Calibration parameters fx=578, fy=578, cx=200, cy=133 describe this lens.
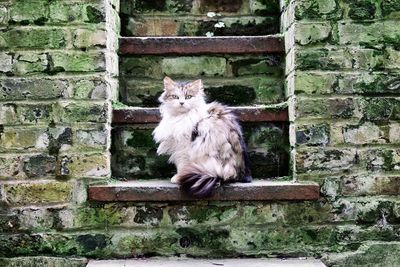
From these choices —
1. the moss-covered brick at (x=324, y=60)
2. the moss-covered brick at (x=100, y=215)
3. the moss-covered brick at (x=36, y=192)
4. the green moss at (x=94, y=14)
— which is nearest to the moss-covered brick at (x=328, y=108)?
the moss-covered brick at (x=324, y=60)

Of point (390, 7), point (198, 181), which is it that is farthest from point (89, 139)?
point (390, 7)

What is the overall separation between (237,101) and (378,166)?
1061 millimetres

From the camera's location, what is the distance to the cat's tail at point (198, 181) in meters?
3.33

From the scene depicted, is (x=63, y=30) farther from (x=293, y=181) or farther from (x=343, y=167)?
(x=343, y=167)

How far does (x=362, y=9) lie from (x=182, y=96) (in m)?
1.21

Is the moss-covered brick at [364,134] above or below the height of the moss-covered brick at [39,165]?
above

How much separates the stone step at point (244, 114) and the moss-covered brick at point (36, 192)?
22.9 inches

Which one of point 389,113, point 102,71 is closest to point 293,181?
point 389,113

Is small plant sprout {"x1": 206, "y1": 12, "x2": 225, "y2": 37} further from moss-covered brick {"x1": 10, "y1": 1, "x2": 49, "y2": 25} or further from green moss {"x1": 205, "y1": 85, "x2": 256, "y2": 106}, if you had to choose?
moss-covered brick {"x1": 10, "y1": 1, "x2": 49, "y2": 25}

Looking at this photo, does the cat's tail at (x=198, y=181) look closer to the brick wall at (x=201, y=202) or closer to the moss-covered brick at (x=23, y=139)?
the brick wall at (x=201, y=202)

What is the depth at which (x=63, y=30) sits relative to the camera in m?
3.48

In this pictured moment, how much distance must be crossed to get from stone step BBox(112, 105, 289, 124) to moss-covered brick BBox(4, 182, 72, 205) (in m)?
0.58

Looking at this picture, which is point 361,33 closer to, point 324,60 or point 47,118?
point 324,60

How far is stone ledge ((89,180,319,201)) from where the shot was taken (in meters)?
3.43
